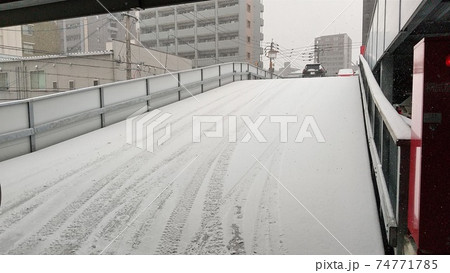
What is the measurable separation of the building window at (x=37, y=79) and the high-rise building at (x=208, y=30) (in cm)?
2716

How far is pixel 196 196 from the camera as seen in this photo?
534 cm

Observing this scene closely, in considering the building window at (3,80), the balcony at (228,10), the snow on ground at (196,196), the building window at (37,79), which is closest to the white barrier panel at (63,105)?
the snow on ground at (196,196)

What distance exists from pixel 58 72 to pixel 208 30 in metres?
31.2

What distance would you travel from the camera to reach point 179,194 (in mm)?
5445

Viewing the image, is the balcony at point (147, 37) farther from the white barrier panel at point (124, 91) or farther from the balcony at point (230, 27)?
the white barrier panel at point (124, 91)

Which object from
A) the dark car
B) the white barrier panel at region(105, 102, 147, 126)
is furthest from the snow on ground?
the dark car

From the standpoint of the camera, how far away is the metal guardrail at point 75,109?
300 inches

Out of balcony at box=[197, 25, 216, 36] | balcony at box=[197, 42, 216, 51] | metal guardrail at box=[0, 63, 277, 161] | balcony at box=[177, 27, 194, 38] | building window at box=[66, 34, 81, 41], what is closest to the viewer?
metal guardrail at box=[0, 63, 277, 161]

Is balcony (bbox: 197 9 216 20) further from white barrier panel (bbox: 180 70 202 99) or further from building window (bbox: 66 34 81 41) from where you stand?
building window (bbox: 66 34 81 41)

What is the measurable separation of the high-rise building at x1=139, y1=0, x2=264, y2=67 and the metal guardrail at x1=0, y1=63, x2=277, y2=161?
156 ft

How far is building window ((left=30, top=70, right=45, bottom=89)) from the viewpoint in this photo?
1398 inches

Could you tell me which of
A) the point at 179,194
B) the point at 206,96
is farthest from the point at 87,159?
the point at 206,96

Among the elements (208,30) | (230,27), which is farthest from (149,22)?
(230,27)

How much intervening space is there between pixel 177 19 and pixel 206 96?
50839mm
